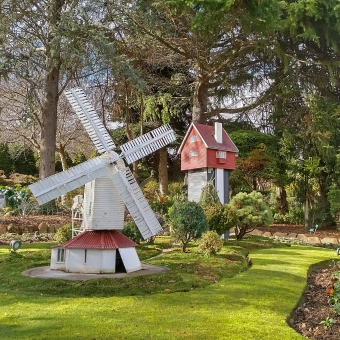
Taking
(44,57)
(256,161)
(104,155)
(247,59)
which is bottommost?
(104,155)

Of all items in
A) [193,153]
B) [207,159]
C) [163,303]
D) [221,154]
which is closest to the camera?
[163,303]

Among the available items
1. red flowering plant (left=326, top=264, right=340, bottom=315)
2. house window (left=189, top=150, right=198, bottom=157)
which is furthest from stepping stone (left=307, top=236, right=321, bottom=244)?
red flowering plant (left=326, top=264, right=340, bottom=315)

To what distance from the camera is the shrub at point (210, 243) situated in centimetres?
1425

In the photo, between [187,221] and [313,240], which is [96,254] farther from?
[313,240]

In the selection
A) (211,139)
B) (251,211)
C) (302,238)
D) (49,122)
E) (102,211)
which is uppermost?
(49,122)

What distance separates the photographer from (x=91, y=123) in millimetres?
12781

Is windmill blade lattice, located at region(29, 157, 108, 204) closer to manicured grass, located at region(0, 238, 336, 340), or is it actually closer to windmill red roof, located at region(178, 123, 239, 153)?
manicured grass, located at region(0, 238, 336, 340)

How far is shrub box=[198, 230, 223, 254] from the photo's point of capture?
14250 mm

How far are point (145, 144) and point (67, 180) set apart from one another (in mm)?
2865

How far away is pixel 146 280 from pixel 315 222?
18728 millimetres

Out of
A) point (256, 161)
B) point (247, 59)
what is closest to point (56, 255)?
point (256, 161)

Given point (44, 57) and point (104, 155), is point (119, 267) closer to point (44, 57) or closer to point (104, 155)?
point (104, 155)

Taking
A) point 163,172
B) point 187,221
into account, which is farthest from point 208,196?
point 163,172

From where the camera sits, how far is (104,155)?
12.3m
